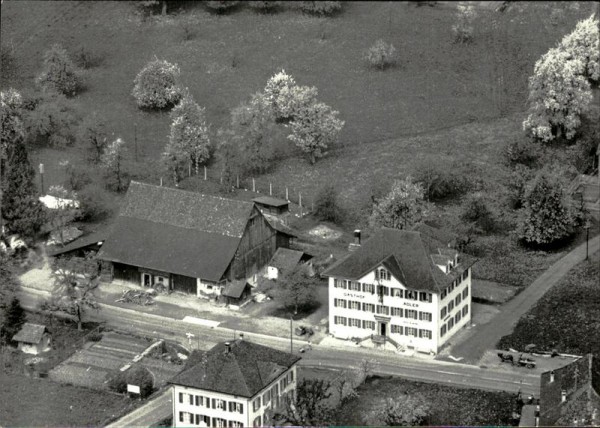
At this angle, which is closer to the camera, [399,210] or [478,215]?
[399,210]

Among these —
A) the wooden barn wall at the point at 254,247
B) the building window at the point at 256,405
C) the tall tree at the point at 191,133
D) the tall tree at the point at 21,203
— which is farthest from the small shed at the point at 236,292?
the tall tree at the point at 191,133

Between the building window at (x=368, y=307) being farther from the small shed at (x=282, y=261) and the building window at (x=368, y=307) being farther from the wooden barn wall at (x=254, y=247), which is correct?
the wooden barn wall at (x=254, y=247)

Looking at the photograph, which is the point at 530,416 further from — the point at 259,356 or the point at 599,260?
the point at 599,260

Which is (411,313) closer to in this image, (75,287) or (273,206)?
(75,287)

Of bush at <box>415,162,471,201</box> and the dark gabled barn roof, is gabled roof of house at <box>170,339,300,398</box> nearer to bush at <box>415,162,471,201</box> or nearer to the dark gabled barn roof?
the dark gabled barn roof

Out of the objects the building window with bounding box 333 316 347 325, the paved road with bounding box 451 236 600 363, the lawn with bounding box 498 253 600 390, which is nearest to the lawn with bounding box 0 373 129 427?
the building window with bounding box 333 316 347 325

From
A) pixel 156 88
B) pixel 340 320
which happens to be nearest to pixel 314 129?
pixel 156 88
